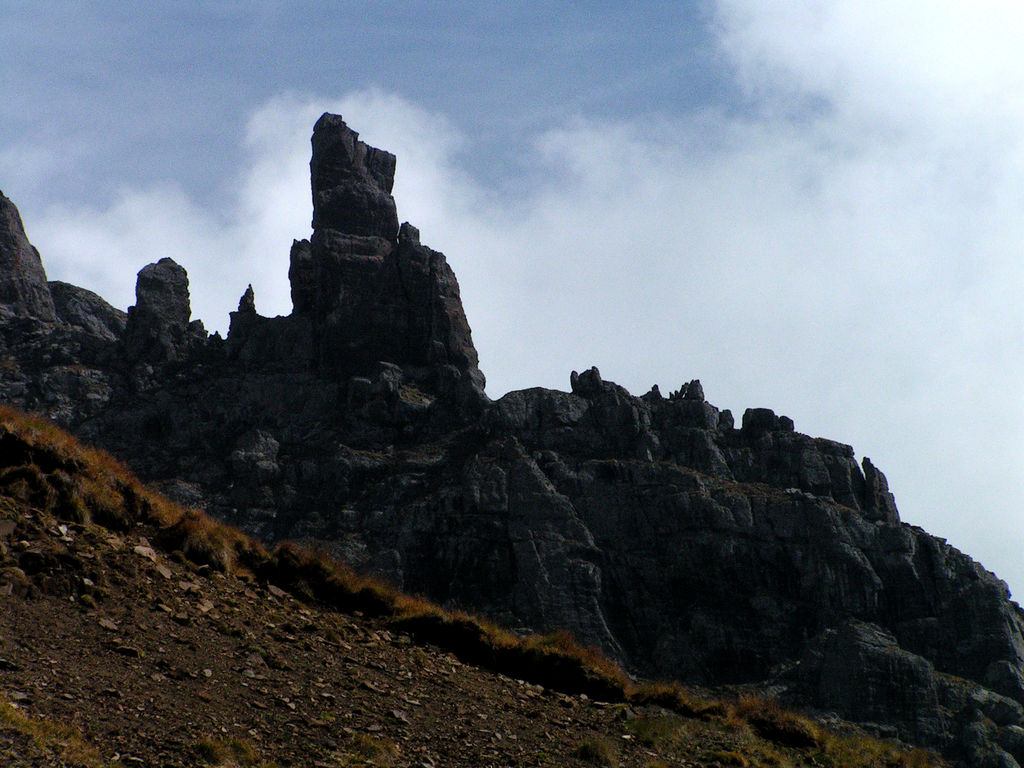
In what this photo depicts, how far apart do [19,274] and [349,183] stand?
162 ft

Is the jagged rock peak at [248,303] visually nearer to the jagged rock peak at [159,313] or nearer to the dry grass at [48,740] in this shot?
the jagged rock peak at [159,313]

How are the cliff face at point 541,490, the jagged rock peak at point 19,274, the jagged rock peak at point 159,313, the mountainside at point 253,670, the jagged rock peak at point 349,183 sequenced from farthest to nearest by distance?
the jagged rock peak at point 349,183 < the jagged rock peak at point 19,274 < the jagged rock peak at point 159,313 < the cliff face at point 541,490 < the mountainside at point 253,670

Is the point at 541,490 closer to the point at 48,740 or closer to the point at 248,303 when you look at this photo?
the point at 248,303

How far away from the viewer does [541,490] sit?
394 feet

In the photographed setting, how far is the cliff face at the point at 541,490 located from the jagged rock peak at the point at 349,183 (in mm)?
5469

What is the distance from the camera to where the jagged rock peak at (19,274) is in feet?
535

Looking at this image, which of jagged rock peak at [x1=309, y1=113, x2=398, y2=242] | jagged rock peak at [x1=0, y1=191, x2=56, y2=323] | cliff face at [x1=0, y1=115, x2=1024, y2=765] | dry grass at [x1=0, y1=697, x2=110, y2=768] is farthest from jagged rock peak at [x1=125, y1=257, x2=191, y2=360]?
dry grass at [x1=0, y1=697, x2=110, y2=768]

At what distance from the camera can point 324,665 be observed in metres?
20.5

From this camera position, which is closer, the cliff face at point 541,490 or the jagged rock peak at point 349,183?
the cliff face at point 541,490

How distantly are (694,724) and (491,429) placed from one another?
107 meters

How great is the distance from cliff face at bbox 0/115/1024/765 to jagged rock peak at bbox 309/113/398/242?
17.9 ft

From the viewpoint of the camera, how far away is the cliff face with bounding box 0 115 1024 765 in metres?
109

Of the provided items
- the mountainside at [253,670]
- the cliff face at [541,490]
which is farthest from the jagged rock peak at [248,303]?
the mountainside at [253,670]

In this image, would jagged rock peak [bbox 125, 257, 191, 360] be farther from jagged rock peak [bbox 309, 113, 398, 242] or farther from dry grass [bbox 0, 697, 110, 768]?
dry grass [bbox 0, 697, 110, 768]
